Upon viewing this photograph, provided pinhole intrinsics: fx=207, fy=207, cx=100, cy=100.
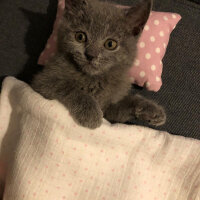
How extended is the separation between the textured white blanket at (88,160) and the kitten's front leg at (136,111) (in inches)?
2.7

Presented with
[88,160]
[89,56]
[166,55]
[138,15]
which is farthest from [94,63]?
[166,55]

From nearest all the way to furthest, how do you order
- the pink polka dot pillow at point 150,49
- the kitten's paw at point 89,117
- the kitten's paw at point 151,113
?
the kitten's paw at point 89,117 < the kitten's paw at point 151,113 < the pink polka dot pillow at point 150,49

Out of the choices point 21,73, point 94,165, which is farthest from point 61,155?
point 21,73

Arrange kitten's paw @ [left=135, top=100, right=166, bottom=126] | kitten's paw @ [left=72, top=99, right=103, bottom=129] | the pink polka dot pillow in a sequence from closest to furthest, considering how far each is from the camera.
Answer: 1. kitten's paw @ [left=72, top=99, right=103, bottom=129]
2. kitten's paw @ [left=135, top=100, right=166, bottom=126]
3. the pink polka dot pillow

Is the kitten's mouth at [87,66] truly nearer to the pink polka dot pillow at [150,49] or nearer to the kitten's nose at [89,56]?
the kitten's nose at [89,56]

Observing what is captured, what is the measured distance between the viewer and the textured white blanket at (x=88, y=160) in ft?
2.81

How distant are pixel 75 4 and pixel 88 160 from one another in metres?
0.70

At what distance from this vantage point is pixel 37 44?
125cm

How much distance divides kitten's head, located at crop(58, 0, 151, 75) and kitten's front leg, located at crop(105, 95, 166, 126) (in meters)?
0.19

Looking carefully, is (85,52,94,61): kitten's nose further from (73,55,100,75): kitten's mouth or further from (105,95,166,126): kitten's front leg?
(105,95,166,126): kitten's front leg

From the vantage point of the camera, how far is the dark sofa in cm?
121

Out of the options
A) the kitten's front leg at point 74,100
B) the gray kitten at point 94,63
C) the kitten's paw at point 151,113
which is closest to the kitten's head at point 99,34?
the gray kitten at point 94,63

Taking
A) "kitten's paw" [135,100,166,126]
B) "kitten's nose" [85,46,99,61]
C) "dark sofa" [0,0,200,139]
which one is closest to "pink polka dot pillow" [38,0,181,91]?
"dark sofa" [0,0,200,139]

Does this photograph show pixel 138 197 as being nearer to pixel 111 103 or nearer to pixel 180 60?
pixel 111 103
